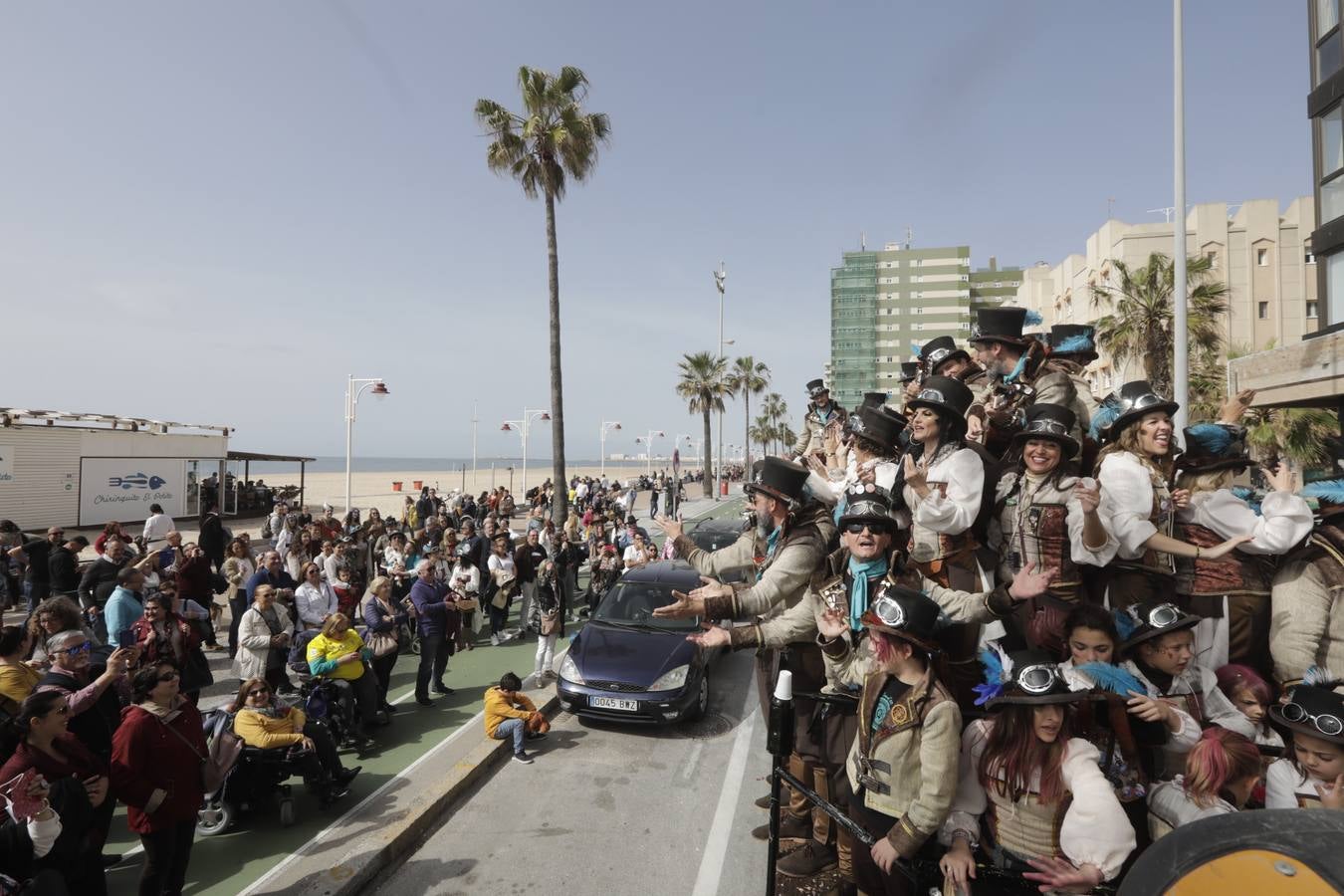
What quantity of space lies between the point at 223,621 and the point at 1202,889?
1408cm

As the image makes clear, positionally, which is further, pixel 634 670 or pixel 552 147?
pixel 552 147

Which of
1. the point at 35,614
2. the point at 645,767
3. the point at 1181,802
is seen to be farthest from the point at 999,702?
the point at 35,614

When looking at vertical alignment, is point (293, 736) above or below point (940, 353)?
below

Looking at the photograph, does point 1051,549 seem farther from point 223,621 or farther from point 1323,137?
point 1323,137

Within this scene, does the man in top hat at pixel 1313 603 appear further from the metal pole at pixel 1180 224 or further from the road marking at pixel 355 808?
the metal pole at pixel 1180 224

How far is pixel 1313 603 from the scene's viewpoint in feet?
10.1

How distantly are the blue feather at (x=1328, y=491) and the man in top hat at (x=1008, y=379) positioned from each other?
3.66ft

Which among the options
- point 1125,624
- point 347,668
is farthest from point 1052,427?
point 347,668

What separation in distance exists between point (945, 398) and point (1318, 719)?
205 centimetres

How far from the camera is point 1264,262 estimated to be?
121 feet

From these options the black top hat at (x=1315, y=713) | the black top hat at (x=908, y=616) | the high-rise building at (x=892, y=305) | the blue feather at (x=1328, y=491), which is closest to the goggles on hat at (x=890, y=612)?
the black top hat at (x=908, y=616)

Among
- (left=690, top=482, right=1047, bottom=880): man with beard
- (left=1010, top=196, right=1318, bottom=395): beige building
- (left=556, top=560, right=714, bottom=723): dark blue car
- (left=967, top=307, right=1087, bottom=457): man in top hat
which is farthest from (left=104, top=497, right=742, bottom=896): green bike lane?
Answer: (left=1010, top=196, right=1318, bottom=395): beige building

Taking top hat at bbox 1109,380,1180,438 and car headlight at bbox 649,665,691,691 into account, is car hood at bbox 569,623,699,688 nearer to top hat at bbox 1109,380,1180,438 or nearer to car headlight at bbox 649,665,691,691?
car headlight at bbox 649,665,691,691

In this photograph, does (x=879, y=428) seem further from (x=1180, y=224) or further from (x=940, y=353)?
(x=1180, y=224)
